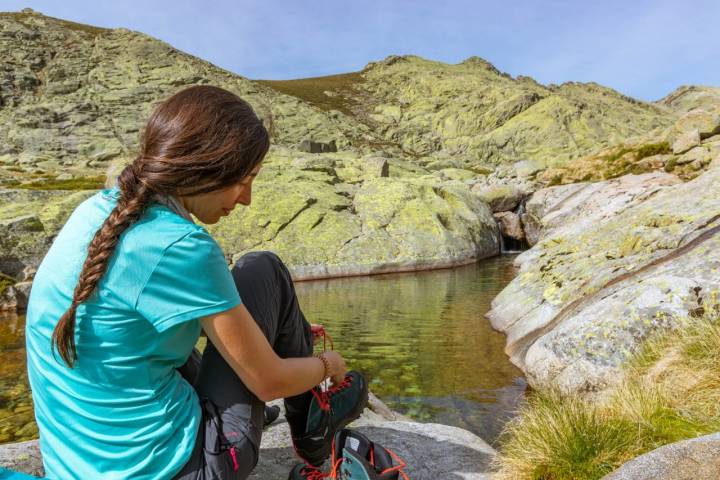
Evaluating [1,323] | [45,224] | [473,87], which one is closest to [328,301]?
[1,323]

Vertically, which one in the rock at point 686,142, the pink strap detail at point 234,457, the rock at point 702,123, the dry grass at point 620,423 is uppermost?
the rock at point 702,123

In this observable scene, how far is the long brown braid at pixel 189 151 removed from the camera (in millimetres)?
2354

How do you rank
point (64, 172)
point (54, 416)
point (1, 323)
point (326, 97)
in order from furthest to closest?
point (326, 97) < point (64, 172) < point (1, 323) < point (54, 416)

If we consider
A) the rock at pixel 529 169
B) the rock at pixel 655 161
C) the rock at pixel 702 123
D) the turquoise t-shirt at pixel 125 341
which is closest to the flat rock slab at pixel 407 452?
the turquoise t-shirt at pixel 125 341

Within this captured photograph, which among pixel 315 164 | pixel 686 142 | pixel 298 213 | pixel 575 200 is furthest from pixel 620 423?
pixel 315 164

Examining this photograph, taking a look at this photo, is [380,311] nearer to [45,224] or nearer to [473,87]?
[45,224]

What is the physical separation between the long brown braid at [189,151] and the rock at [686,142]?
31018mm

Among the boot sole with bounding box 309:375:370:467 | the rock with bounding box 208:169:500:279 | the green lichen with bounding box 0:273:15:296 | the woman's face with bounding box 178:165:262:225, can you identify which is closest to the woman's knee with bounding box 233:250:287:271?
the woman's face with bounding box 178:165:262:225

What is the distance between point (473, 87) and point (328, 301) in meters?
125

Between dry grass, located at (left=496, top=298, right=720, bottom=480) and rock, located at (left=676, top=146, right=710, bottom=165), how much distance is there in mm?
24189

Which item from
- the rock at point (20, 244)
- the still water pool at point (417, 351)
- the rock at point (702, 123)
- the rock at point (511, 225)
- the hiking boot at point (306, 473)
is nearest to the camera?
the hiking boot at point (306, 473)

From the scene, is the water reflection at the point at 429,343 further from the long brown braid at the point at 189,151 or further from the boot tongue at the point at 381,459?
the long brown braid at the point at 189,151

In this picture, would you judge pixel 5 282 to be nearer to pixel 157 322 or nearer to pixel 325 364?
pixel 325 364

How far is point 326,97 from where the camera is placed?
415 feet
